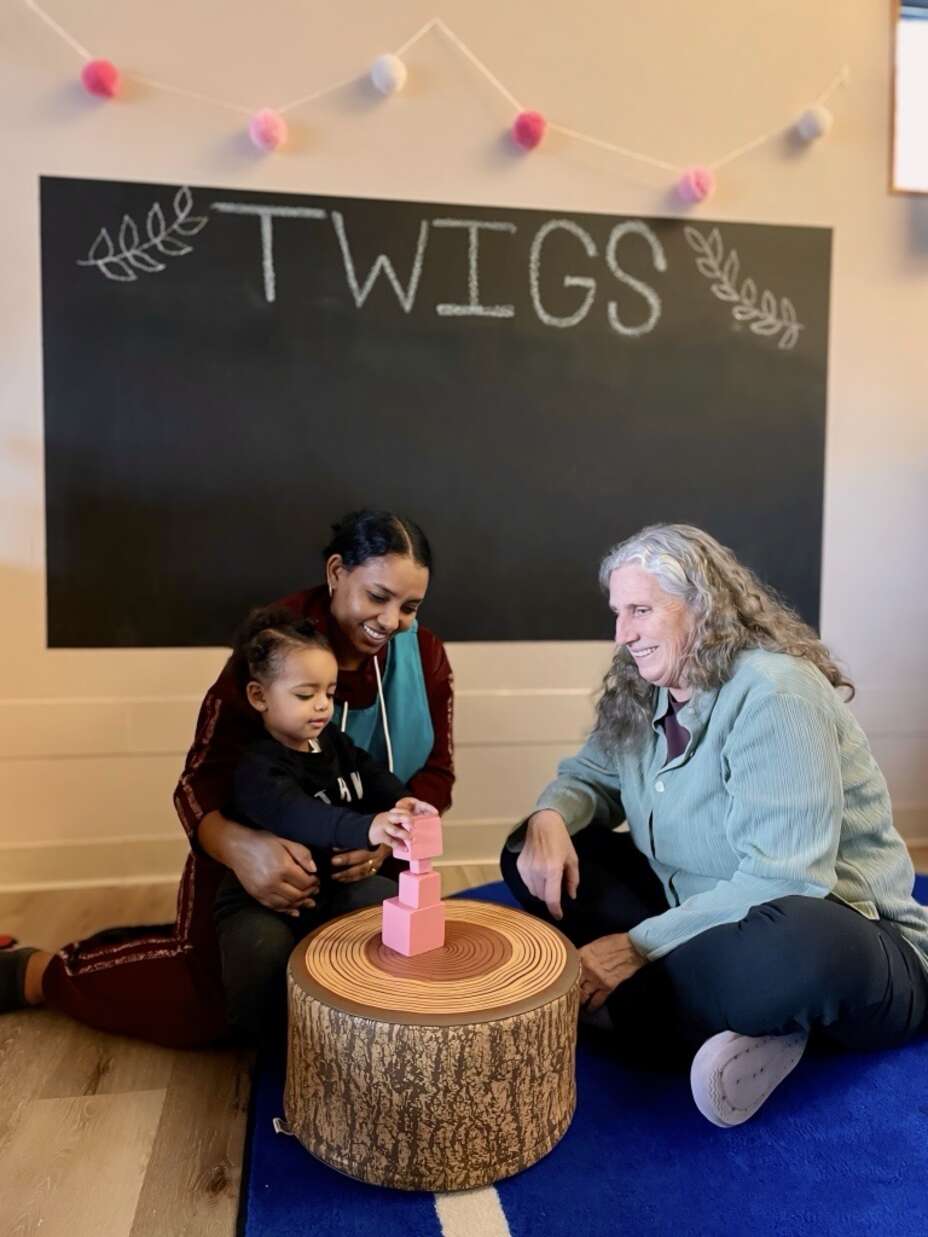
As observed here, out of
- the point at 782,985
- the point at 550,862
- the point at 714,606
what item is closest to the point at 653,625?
the point at 714,606

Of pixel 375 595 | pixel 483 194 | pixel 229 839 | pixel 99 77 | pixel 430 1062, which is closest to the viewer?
pixel 430 1062

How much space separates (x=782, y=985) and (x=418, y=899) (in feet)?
1.69

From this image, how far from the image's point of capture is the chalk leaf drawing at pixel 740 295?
280cm

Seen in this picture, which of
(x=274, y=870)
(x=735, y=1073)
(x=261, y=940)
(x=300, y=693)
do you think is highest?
(x=300, y=693)

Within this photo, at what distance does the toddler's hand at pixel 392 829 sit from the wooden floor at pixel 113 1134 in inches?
19.7

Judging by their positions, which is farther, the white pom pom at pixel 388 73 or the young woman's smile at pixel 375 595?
the white pom pom at pixel 388 73

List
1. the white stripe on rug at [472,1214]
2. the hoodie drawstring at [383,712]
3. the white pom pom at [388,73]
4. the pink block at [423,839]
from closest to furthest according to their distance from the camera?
the white stripe on rug at [472,1214]
the pink block at [423,839]
the hoodie drawstring at [383,712]
the white pom pom at [388,73]

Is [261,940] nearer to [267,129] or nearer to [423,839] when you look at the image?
[423,839]

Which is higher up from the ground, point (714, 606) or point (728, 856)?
point (714, 606)

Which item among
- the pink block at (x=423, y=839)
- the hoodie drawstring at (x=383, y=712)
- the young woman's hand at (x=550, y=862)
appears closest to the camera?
the pink block at (x=423, y=839)

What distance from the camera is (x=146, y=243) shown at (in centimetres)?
251

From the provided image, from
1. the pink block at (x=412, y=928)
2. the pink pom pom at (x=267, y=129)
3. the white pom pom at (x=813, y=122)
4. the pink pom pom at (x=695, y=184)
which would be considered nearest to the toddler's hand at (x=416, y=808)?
the pink block at (x=412, y=928)

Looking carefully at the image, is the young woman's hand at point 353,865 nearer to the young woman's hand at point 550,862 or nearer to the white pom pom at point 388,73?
the young woman's hand at point 550,862

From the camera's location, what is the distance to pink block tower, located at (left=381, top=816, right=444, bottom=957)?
1.37m
